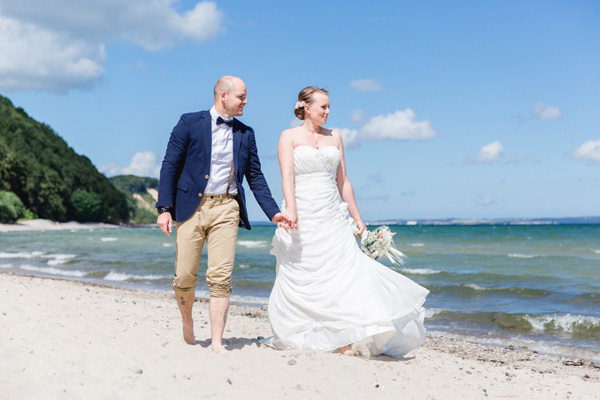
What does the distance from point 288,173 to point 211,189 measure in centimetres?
68

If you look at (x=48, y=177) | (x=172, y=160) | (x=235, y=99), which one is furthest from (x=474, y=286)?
(x=48, y=177)

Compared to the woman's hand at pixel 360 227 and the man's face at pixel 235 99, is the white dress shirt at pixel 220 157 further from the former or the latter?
the woman's hand at pixel 360 227

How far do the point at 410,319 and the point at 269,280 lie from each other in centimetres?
971

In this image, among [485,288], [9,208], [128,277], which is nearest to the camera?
[485,288]

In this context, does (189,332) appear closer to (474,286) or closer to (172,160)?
(172,160)

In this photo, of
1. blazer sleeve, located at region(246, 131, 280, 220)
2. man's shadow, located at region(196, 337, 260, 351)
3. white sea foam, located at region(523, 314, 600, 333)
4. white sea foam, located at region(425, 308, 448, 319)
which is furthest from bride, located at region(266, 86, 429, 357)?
white sea foam, located at region(425, 308, 448, 319)

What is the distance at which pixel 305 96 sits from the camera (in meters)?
4.96

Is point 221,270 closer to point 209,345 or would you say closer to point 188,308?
point 188,308

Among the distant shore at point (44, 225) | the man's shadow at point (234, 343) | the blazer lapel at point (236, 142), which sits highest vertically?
the blazer lapel at point (236, 142)

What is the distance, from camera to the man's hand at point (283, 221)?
15.5 ft

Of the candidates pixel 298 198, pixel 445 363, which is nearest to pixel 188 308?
pixel 298 198

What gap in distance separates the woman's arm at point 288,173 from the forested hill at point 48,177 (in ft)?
224

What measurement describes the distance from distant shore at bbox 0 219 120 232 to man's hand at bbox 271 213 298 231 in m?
60.1

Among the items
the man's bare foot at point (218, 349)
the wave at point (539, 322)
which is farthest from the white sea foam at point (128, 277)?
the man's bare foot at point (218, 349)
